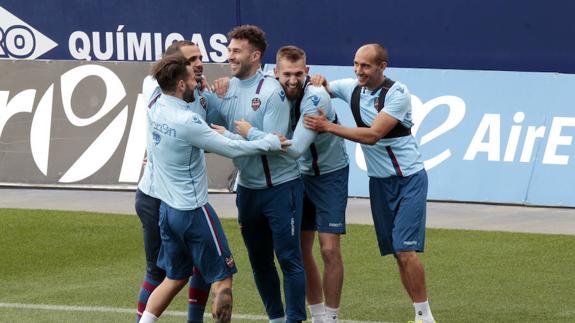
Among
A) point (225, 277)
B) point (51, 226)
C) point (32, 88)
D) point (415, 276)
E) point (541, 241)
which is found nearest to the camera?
point (225, 277)

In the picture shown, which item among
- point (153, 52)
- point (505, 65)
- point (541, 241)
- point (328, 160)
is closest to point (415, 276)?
point (328, 160)

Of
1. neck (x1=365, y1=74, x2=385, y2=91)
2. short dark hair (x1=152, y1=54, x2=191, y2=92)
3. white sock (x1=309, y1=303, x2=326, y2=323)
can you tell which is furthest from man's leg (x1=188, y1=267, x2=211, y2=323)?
neck (x1=365, y1=74, x2=385, y2=91)

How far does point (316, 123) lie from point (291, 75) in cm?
36

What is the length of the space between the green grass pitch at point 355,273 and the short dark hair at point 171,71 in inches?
89.3

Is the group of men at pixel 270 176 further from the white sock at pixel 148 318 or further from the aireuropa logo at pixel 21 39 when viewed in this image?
the aireuropa logo at pixel 21 39

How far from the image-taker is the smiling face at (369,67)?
30.7 ft

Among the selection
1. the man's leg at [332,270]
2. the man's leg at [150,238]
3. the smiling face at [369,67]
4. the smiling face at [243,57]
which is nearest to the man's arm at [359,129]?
the smiling face at [369,67]

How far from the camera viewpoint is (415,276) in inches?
369

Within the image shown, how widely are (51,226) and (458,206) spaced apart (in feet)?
14.6

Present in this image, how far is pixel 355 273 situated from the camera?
38.0 feet

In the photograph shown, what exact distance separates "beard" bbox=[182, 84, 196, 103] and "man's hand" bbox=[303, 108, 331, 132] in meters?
0.75

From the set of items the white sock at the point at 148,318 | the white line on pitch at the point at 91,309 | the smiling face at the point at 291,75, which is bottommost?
the white line on pitch at the point at 91,309

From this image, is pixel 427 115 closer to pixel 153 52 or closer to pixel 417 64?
pixel 417 64

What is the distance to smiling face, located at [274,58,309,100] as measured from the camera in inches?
350
